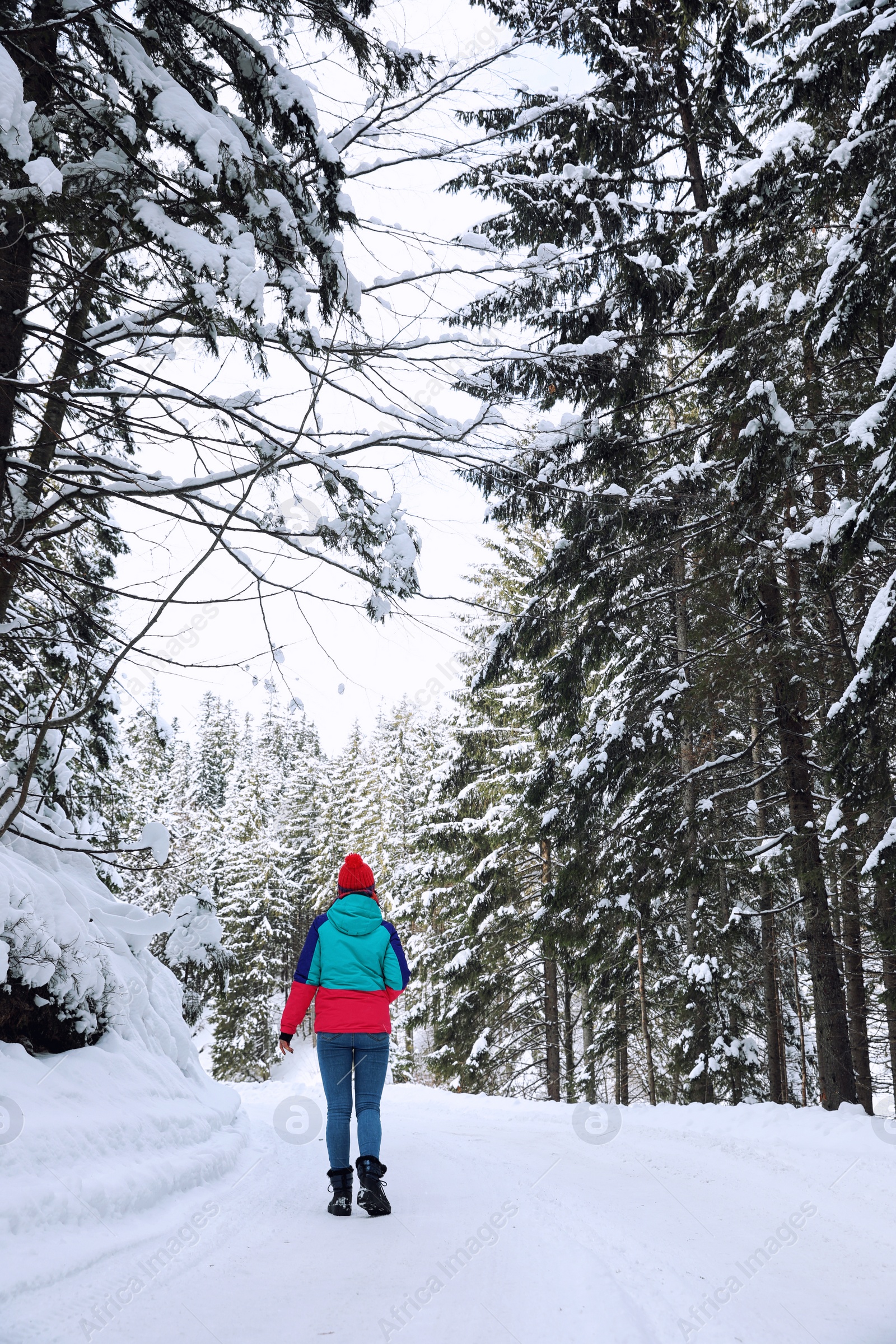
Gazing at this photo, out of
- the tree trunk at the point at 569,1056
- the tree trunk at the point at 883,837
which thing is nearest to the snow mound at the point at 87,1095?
the tree trunk at the point at 883,837

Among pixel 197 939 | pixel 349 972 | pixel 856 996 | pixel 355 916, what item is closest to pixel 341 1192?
pixel 349 972

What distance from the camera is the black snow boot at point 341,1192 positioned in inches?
142

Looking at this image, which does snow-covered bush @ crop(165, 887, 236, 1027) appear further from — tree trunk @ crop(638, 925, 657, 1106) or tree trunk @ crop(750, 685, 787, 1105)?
tree trunk @ crop(750, 685, 787, 1105)

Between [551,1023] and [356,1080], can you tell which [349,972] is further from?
[551,1023]

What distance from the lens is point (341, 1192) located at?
368 centimetres

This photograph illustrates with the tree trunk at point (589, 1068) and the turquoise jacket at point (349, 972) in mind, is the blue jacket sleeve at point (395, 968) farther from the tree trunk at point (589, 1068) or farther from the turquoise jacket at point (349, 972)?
the tree trunk at point (589, 1068)

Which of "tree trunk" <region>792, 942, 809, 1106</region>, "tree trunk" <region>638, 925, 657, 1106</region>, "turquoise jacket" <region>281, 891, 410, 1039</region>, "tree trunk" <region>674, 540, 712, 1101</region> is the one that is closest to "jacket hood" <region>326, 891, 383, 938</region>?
"turquoise jacket" <region>281, 891, 410, 1039</region>

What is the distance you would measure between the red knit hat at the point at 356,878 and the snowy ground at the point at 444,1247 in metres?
1.54

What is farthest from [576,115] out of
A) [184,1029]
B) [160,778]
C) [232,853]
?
[160,778]

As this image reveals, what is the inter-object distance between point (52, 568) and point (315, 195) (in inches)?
94.1

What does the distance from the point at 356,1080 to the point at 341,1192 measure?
1.70ft

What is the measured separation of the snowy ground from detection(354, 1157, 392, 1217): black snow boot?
66mm

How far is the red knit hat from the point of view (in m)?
4.39

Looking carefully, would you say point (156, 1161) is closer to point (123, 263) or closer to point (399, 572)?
point (399, 572)
